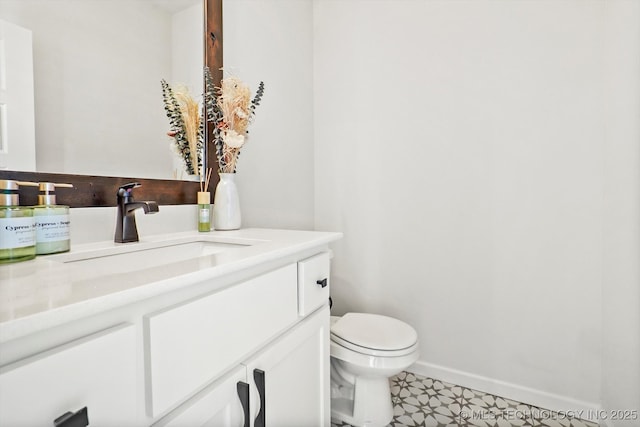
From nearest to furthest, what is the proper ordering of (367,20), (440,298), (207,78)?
(207,78) < (440,298) < (367,20)

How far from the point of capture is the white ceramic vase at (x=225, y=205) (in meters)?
1.16

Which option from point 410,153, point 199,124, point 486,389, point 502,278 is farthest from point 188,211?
point 486,389

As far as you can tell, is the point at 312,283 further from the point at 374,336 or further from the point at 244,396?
the point at 374,336

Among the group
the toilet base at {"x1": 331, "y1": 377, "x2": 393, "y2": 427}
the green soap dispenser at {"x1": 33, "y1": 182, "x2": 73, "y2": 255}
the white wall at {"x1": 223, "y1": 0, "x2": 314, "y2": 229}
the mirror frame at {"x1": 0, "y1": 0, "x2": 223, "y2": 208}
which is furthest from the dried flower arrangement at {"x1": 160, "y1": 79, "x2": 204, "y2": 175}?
the toilet base at {"x1": 331, "y1": 377, "x2": 393, "y2": 427}

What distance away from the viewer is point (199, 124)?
1.21m

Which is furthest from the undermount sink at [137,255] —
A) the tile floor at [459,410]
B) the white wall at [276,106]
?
the tile floor at [459,410]

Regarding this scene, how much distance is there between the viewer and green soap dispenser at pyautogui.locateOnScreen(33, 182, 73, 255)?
0.69m

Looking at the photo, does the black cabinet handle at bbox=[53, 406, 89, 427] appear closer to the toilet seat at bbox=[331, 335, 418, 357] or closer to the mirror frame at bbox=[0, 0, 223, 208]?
the mirror frame at bbox=[0, 0, 223, 208]

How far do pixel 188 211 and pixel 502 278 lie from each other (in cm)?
153

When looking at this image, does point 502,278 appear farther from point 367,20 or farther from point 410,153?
point 367,20

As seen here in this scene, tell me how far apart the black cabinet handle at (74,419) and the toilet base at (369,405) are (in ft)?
3.87

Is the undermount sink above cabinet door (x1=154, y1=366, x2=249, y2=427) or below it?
above

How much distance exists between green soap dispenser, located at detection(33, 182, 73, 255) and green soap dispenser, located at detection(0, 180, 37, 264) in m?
0.03

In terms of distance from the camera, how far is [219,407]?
598 millimetres
